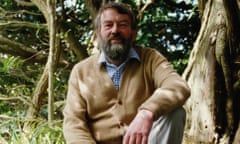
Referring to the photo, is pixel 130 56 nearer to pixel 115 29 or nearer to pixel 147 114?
pixel 115 29

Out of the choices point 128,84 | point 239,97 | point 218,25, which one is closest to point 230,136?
point 239,97

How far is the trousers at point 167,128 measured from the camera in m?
1.94

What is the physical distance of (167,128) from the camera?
1936mm

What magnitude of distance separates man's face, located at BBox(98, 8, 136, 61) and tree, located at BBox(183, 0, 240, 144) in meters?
1.19

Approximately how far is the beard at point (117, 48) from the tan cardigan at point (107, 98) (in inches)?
2.6

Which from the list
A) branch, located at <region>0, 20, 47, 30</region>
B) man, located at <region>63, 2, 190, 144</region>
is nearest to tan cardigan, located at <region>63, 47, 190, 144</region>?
man, located at <region>63, 2, 190, 144</region>

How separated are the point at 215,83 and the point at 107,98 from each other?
1.33 m

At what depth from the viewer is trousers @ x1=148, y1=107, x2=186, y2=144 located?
1.94 metres

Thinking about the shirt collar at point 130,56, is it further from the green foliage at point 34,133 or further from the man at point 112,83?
the green foliage at point 34,133

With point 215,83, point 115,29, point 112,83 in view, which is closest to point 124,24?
point 115,29

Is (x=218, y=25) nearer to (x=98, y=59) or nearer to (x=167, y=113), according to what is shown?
(x=98, y=59)

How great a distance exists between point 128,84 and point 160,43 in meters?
2.60

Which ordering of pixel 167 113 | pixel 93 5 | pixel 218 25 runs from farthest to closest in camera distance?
1. pixel 93 5
2. pixel 218 25
3. pixel 167 113

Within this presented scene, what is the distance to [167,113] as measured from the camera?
1.94 meters
